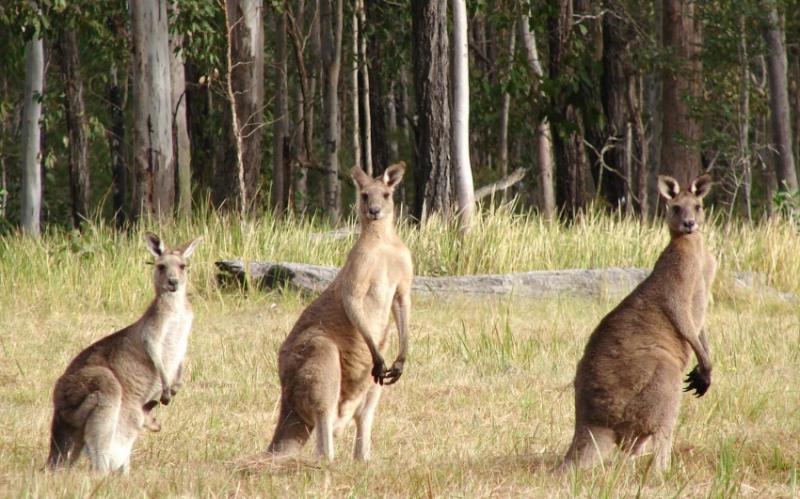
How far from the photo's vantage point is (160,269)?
4750 mm

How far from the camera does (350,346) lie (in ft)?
15.0

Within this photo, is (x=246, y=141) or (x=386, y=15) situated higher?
Answer: (x=386, y=15)

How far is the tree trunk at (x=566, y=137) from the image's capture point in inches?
591

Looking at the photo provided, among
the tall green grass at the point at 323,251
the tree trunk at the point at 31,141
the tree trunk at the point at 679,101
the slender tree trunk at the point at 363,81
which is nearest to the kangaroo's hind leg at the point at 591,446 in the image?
the tall green grass at the point at 323,251

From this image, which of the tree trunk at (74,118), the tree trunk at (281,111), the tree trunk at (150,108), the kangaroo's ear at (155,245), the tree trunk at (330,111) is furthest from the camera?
the tree trunk at (74,118)

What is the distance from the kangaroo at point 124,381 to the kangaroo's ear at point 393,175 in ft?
3.32

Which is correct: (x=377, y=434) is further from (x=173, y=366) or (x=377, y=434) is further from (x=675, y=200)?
(x=675, y=200)

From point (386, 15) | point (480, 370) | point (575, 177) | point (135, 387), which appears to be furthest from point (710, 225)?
point (386, 15)

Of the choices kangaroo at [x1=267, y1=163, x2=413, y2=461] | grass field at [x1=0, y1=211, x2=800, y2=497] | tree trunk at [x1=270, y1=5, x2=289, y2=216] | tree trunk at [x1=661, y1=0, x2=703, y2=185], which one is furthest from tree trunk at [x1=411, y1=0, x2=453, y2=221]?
tree trunk at [x1=270, y1=5, x2=289, y2=216]

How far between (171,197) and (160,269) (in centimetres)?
720

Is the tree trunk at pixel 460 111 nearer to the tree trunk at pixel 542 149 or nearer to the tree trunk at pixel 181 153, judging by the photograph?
the tree trunk at pixel 181 153

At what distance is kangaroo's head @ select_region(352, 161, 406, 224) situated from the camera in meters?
4.83

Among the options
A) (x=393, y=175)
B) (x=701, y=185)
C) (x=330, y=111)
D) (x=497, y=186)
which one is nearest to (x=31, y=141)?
(x=330, y=111)

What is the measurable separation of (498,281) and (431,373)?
3.38 meters
